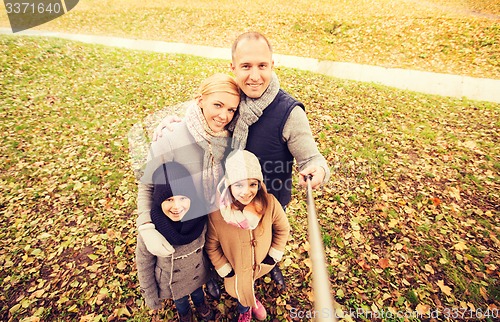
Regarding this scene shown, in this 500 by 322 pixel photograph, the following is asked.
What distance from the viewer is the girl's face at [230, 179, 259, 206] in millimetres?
2121

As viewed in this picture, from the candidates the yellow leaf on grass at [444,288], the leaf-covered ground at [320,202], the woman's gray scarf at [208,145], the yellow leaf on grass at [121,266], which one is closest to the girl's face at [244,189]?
the woman's gray scarf at [208,145]

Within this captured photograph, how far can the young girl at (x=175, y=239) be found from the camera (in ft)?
6.90

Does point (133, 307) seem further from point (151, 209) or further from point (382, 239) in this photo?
point (382, 239)

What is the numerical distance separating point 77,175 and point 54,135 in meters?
2.18

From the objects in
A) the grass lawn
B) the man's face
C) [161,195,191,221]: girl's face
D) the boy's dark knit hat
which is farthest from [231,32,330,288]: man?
the grass lawn

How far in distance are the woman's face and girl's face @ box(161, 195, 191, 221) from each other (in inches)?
26.5

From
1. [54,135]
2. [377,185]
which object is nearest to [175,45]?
[54,135]

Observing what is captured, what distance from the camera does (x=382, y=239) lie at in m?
4.60

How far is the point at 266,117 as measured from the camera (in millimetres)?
2328

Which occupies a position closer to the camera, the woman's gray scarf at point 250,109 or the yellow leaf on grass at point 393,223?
the woman's gray scarf at point 250,109

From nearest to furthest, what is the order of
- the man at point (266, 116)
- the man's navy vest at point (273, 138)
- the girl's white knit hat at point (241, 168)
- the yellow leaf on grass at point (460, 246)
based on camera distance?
the girl's white knit hat at point (241, 168)
the man at point (266, 116)
the man's navy vest at point (273, 138)
the yellow leaf on grass at point (460, 246)

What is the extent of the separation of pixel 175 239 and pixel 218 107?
1231mm

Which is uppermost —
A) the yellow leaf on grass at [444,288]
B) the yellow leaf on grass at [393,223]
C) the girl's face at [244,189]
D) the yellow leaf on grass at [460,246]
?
the girl's face at [244,189]

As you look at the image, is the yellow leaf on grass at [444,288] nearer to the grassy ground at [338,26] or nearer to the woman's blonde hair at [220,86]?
the woman's blonde hair at [220,86]
